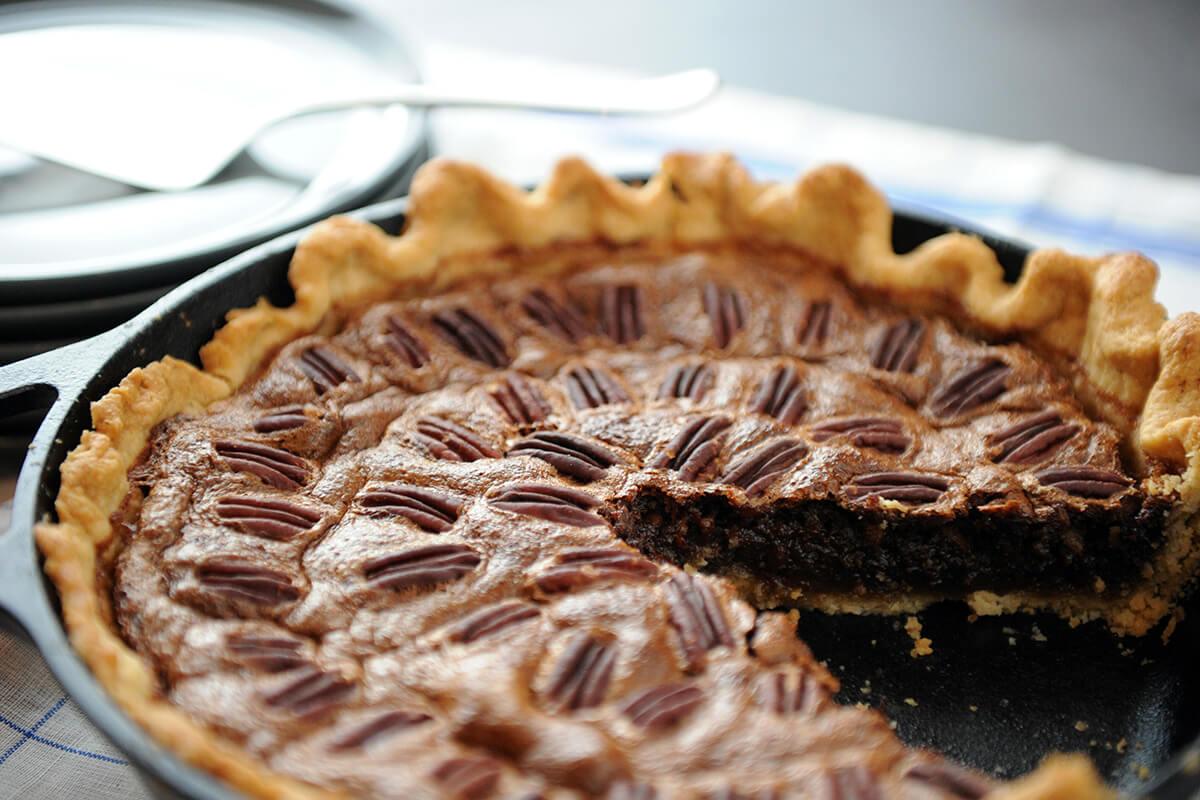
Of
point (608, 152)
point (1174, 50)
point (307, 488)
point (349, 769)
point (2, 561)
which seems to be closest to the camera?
point (349, 769)

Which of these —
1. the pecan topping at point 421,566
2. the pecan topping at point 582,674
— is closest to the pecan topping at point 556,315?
the pecan topping at point 421,566

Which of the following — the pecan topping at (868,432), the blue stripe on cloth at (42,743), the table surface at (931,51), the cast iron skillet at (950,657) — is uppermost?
the table surface at (931,51)

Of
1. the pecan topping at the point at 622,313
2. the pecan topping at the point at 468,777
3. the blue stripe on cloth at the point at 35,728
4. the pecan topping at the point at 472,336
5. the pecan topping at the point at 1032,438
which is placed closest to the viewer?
the pecan topping at the point at 468,777

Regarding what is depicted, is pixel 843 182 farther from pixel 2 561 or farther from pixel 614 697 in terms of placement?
pixel 2 561

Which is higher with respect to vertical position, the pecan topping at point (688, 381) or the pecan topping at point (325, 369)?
the pecan topping at point (688, 381)

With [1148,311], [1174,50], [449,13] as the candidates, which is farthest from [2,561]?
[1174,50]

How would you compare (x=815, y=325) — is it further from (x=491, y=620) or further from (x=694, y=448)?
(x=491, y=620)

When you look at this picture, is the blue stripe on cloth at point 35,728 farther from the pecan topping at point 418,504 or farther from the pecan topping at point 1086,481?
the pecan topping at point 1086,481
